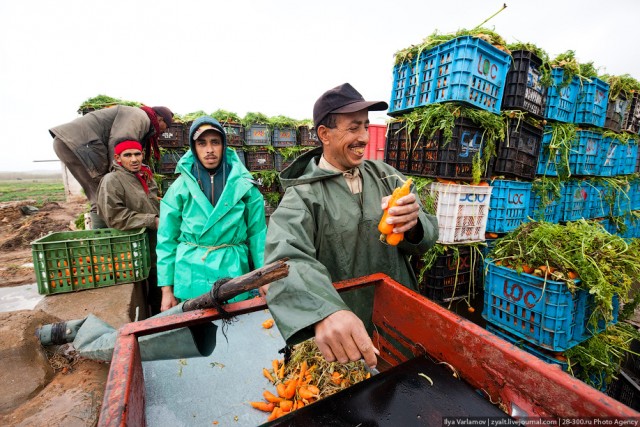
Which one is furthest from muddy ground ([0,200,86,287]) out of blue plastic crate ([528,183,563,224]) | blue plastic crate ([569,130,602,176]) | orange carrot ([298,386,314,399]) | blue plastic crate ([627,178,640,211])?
blue plastic crate ([627,178,640,211])

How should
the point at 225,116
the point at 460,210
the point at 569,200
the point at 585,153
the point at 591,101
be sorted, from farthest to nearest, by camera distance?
the point at 225,116 → the point at 569,200 → the point at 585,153 → the point at 591,101 → the point at 460,210

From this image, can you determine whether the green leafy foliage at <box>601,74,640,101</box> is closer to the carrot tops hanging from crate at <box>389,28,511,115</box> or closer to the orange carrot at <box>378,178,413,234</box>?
the carrot tops hanging from crate at <box>389,28,511,115</box>

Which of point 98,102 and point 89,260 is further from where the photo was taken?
point 98,102

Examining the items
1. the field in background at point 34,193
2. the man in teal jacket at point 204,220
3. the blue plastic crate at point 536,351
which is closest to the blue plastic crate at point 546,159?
the blue plastic crate at point 536,351

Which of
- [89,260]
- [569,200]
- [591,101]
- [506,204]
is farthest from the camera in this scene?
[569,200]

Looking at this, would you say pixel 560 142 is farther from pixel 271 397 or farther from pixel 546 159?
pixel 271 397

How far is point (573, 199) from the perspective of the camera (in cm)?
505

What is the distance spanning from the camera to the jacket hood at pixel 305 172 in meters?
2.04

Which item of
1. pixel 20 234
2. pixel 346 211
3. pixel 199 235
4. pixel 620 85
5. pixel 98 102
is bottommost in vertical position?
pixel 20 234

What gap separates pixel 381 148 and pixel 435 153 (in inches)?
245

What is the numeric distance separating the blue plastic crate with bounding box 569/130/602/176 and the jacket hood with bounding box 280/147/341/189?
4.52 metres

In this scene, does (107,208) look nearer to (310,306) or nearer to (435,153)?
(310,306)

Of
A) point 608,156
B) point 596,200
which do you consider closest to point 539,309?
point 596,200

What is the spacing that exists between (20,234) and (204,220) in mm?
11119
